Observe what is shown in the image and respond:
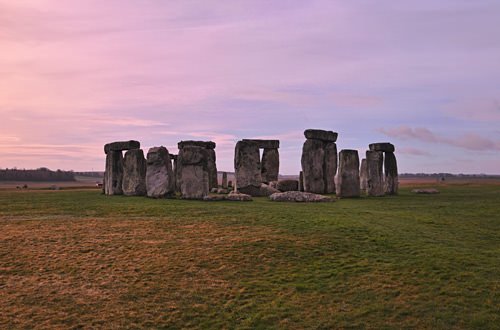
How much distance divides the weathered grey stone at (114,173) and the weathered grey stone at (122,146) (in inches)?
10.2

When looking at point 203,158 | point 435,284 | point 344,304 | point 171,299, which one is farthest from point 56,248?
point 203,158

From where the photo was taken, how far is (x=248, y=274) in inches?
235

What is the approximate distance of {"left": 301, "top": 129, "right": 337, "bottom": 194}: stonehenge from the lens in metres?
19.0

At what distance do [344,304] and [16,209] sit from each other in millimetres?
10550

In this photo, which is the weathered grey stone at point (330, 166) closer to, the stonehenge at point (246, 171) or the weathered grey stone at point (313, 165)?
the stonehenge at point (246, 171)

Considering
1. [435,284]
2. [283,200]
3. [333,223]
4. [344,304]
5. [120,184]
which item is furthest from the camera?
[120,184]

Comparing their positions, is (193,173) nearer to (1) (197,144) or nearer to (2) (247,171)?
(2) (247,171)

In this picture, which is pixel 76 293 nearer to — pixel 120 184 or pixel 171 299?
pixel 171 299

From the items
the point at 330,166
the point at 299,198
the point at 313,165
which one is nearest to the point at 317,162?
the point at 313,165

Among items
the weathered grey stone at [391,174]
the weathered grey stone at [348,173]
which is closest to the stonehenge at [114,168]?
Answer: the weathered grey stone at [348,173]

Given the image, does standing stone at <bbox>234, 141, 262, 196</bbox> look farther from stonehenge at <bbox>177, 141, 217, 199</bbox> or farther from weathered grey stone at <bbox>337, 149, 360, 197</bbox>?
weathered grey stone at <bbox>337, 149, 360, 197</bbox>

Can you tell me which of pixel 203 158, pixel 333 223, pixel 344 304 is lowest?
pixel 344 304

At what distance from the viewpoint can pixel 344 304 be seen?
507cm

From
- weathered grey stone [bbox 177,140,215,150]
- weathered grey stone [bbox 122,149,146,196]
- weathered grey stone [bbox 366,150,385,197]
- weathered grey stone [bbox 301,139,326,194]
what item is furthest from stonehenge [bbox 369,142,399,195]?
weathered grey stone [bbox 122,149,146,196]
